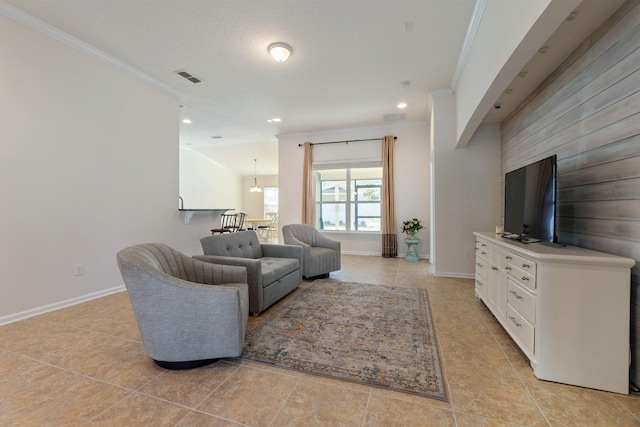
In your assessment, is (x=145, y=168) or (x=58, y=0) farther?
(x=145, y=168)

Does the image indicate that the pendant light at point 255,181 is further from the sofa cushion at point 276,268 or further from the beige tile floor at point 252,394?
the beige tile floor at point 252,394

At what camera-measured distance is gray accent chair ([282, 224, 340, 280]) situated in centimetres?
391

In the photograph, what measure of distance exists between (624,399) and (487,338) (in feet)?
2.63

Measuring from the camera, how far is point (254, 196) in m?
11.6

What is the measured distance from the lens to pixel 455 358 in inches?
76.9

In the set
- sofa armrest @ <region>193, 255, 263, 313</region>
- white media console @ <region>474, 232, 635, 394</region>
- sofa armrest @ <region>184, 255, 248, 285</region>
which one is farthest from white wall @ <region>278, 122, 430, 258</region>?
sofa armrest @ <region>184, 255, 248, 285</region>

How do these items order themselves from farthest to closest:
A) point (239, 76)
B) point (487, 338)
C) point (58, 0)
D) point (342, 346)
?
point (239, 76)
point (58, 0)
point (487, 338)
point (342, 346)

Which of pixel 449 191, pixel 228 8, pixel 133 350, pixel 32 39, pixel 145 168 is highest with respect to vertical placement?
pixel 228 8

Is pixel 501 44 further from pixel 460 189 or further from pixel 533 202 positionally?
pixel 460 189

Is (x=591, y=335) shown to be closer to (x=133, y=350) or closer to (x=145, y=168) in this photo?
(x=133, y=350)

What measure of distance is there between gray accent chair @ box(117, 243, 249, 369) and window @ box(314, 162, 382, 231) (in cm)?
482

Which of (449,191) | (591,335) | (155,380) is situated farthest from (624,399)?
(449,191)

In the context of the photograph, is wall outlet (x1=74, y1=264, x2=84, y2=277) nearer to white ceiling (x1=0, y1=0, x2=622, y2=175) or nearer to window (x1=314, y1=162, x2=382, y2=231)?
white ceiling (x1=0, y1=0, x2=622, y2=175)

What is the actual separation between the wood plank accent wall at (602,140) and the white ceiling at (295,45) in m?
0.20
